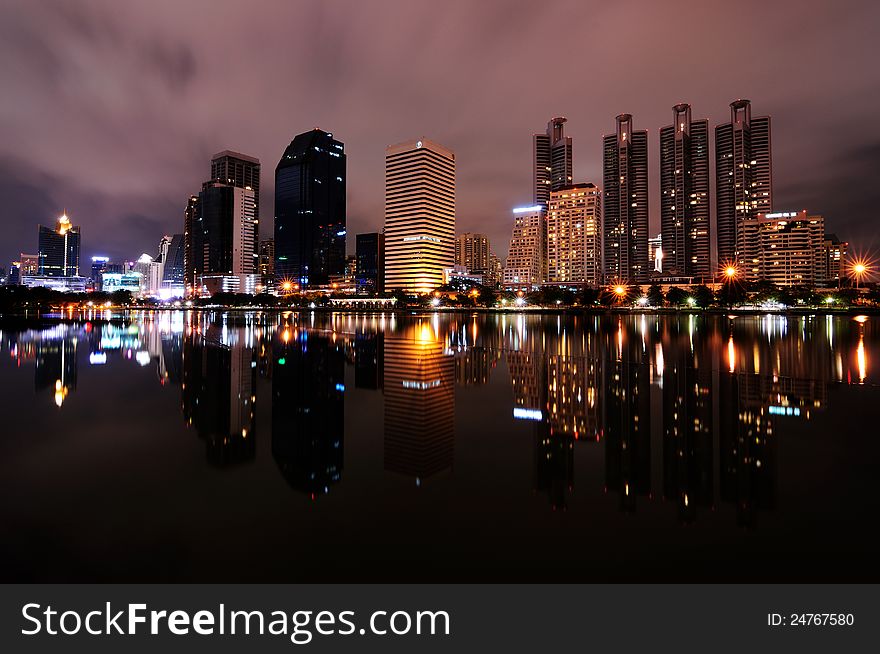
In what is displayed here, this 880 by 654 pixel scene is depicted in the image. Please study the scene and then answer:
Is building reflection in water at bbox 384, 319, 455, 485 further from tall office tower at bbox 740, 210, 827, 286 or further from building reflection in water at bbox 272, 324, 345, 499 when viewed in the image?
tall office tower at bbox 740, 210, 827, 286

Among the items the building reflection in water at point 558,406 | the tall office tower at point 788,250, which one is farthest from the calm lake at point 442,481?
the tall office tower at point 788,250

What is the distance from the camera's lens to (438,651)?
428cm

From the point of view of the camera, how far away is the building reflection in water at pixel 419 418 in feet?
28.3

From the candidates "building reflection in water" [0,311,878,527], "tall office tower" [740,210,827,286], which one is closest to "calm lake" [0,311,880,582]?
"building reflection in water" [0,311,878,527]

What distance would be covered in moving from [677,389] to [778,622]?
445 inches

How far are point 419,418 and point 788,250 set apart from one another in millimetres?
217389

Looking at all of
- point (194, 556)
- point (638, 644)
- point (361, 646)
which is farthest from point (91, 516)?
point (638, 644)

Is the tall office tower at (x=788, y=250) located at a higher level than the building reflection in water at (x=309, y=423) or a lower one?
higher

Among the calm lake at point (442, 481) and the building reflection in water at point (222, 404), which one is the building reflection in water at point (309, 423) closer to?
the calm lake at point (442, 481)

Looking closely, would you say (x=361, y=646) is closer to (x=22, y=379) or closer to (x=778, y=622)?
(x=778, y=622)

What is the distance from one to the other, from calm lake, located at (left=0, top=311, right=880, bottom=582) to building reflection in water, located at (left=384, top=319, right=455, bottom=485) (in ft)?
0.28

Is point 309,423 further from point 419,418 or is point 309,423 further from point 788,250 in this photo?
point 788,250

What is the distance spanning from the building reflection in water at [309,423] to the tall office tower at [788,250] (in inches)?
8035

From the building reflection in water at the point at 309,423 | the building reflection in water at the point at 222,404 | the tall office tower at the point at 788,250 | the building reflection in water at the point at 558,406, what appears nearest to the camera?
the building reflection in water at the point at 558,406
